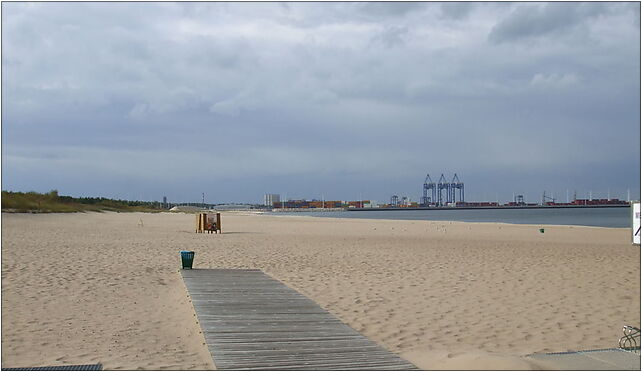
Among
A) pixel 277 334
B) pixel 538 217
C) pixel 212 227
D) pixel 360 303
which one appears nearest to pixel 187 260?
pixel 360 303

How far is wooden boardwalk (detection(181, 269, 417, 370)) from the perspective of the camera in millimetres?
4949

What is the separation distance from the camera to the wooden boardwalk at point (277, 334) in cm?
495

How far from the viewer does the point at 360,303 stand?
8.25 m

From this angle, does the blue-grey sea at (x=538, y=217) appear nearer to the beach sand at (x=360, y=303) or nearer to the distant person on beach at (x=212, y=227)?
the distant person on beach at (x=212, y=227)

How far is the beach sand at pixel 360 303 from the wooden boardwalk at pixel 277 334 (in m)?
0.24

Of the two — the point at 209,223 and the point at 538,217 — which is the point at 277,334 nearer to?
the point at 209,223

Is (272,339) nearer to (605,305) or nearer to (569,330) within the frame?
(569,330)

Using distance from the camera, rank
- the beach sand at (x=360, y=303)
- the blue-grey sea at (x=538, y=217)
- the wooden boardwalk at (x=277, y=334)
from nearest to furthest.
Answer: the wooden boardwalk at (x=277, y=334) < the beach sand at (x=360, y=303) < the blue-grey sea at (x=538, y=217)

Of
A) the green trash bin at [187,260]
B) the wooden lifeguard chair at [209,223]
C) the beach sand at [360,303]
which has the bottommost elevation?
the beach sand at [360,303]

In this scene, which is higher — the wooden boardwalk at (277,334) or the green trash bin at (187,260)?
the green trash bin at (187,260)

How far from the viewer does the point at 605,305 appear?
27.5 ft

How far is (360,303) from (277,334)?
253 cm

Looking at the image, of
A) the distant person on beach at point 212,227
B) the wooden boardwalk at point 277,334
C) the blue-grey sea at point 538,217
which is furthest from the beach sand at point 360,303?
the blue-grey sea at point 538,217

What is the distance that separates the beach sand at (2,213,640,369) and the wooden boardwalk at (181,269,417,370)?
0.24m
